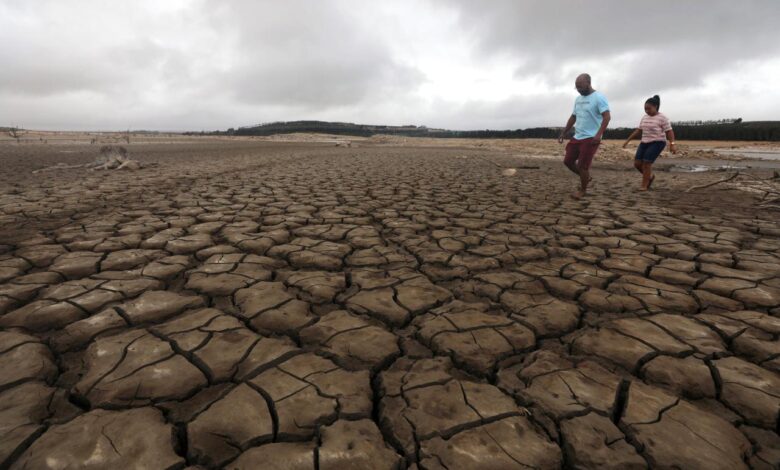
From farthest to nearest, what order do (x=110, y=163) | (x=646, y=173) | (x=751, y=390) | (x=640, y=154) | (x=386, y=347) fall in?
(x=110, y=163)
(x=646, y=173)
(x=640, y=154)
(x=386, y=347)
(x=751, y=390)

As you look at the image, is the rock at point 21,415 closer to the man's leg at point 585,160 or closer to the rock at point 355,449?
the rock at point 355,449

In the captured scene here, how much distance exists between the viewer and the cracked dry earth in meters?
0.95

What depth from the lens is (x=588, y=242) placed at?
273 centimetres

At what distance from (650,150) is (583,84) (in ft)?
5.21

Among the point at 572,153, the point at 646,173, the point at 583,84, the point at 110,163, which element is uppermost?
the point at 583,84

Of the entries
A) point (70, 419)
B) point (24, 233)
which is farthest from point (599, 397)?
point (24, 233)

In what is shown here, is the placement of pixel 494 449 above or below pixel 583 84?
below

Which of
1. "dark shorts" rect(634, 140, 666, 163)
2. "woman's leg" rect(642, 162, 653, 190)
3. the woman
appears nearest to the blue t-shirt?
the woman

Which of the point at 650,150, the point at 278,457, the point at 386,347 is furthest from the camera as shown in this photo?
the point at 650,150

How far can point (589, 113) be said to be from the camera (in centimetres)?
428

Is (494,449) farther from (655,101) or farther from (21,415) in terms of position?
(655,101)

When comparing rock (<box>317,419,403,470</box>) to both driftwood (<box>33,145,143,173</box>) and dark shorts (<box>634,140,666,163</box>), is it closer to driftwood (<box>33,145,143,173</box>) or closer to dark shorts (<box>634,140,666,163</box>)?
dark shorts (<box>634,140,666,163</box>)

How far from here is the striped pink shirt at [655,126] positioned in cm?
463

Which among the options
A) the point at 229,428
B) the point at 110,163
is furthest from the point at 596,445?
the point at 110,163
